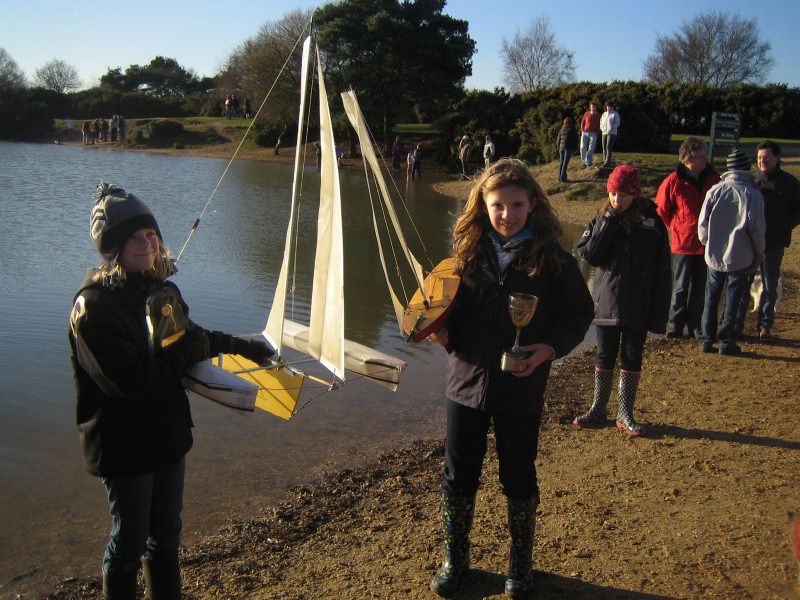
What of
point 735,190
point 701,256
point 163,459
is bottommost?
point 163,459

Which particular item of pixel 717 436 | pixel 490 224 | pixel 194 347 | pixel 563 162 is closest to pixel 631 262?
A: pixel 717 436

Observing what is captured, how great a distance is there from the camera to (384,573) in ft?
10.3

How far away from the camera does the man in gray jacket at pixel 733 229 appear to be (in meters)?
5.97

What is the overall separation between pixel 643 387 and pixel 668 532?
2394 mm

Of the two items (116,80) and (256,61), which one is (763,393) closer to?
(256,61)

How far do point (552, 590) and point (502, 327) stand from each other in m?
1.18

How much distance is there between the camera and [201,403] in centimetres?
578

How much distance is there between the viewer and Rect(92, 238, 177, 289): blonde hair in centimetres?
247

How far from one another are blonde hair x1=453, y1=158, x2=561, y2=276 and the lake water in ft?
7.45

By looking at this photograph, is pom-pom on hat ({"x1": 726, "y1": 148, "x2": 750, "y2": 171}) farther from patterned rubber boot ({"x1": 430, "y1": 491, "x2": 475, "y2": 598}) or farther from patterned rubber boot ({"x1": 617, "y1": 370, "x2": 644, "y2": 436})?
patterned rubber boot ({"x1": 430, "y1": 491, "x2": 475, "y2": 598})

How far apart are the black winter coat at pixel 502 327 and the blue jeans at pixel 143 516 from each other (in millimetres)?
1207

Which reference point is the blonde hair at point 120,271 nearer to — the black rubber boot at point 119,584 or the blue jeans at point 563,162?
the black rubber boot at point 119,584

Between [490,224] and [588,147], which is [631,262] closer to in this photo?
[490,224]


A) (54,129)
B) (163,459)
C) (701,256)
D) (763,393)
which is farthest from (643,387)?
(54,129)
